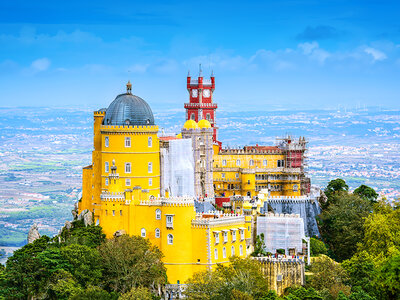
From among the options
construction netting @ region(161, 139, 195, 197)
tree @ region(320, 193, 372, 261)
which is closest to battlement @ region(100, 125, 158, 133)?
construction netting @ region(161, 139, 195, 197)

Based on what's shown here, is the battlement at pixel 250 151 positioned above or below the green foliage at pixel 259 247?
above

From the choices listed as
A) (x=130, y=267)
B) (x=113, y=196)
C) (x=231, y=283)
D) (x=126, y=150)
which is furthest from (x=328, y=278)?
(x=126, y=150)

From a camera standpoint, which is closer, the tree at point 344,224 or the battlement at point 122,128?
the battlement at point 122,128

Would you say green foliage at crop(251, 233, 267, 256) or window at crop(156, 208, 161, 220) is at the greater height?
window at crop(156, 208, 161, 220)

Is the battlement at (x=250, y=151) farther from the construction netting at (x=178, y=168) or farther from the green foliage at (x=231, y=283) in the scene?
the green foliage at (x=231, y=283)

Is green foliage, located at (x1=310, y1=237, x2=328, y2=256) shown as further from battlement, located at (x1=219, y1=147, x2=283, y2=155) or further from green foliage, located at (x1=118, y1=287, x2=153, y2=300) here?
green foliage, located at (x1=118, y1=287, x2=153, y2=300)

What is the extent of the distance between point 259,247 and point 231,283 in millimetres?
15038

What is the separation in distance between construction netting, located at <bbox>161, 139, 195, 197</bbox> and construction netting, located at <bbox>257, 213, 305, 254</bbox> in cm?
1335

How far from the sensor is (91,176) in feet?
349

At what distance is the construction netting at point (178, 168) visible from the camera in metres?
108

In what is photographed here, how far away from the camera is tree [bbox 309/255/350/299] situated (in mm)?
91750

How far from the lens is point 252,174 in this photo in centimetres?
12475

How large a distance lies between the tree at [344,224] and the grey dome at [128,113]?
30.7 meters

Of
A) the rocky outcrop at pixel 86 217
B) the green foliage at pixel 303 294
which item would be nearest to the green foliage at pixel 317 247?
the green foliage at pixel 303 294
